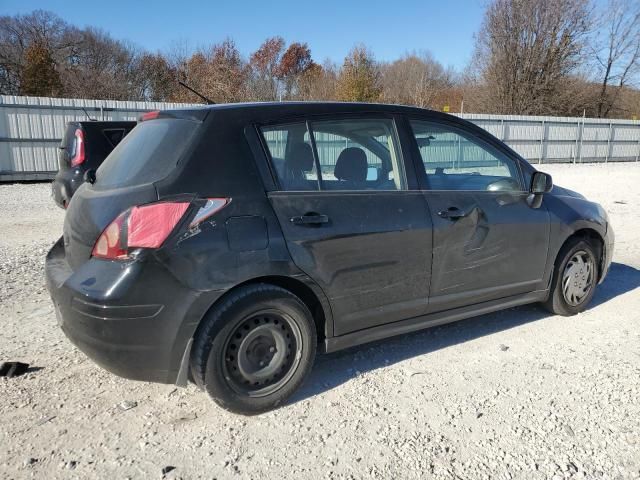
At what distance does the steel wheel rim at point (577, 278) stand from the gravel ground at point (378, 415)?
0.31 meters

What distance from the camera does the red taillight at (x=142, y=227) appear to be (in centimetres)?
258

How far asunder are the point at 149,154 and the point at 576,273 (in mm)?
Answer: 3624

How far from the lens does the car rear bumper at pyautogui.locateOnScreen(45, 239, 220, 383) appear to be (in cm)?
255

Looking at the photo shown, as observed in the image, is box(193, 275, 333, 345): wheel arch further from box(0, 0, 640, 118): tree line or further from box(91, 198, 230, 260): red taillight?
box(0, 0, 640, 118): tree line

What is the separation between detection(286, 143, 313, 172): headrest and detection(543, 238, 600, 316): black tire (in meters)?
2.43

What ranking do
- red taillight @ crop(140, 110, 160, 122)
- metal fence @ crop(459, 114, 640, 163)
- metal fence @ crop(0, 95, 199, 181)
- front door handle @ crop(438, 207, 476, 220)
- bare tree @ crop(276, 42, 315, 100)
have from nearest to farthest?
→ red taillight @ crop(140, 110, 160, 122) → front door handle @ crop(438, 207, 476, 220) → metal fence @ crop(0, 95, 199, 181) → metal fence @ crop(459, 114, 640, 163) → bare tree @ crop(276, 42, 315, 100)

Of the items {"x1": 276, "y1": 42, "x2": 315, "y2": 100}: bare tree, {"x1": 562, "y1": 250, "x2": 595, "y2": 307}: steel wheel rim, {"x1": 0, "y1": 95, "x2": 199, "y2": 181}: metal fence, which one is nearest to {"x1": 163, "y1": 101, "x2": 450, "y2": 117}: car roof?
{"x1": 562, "y1": 250, "x2": 595, "y2": 307}: steel wheel rim

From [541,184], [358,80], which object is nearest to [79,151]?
[541,184]

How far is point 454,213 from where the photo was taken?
11.7 feet

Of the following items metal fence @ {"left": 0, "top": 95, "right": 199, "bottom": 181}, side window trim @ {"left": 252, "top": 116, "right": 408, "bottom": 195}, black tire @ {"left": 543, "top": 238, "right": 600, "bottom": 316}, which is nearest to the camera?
side window trim @ {"left": 252, "top": 116, "right": 408, "bottom": 195}

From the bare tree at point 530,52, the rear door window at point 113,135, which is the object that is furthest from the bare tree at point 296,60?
the rear door window at point 113,135

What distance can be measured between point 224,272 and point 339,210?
82 centimetres

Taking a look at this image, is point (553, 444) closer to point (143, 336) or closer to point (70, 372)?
point (143, 336)

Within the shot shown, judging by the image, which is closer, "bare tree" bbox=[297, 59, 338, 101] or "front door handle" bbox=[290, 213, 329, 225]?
"front door handle" bbox=[290, 213, 329, 225]
